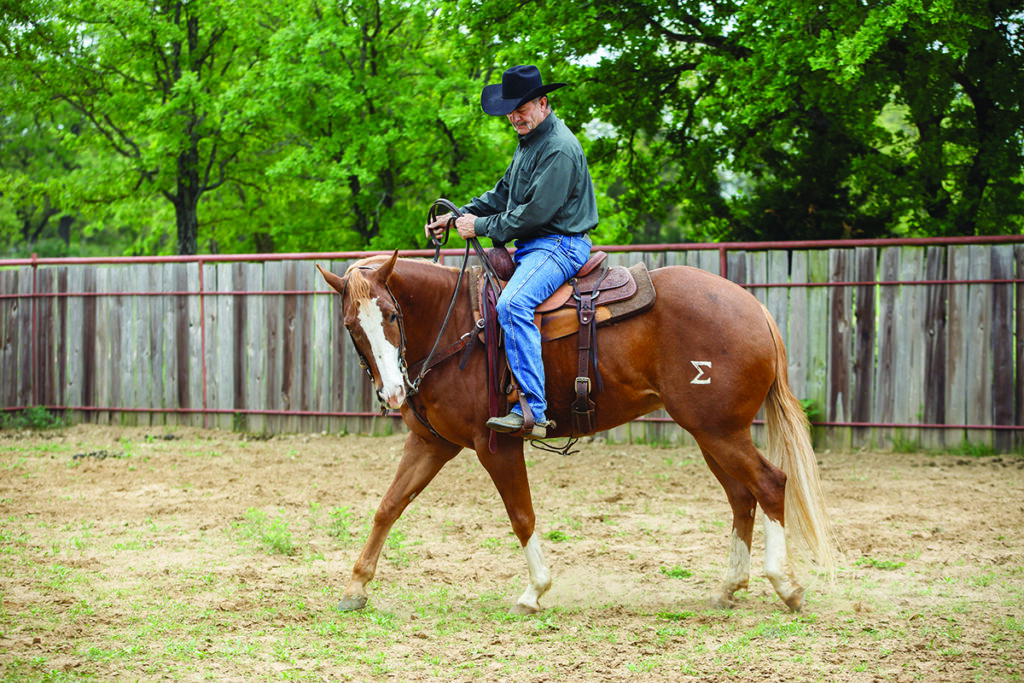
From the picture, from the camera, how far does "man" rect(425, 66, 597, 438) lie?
4582mm

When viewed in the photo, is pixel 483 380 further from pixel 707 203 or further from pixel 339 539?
pixel 707 203

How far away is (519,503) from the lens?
474 cm

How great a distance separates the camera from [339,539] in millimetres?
6254

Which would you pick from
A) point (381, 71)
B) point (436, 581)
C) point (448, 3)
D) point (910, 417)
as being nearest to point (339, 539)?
point (436, 581)

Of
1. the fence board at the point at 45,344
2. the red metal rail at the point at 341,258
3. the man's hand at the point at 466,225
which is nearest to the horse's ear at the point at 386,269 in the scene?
the man's hand at the point at 466,225

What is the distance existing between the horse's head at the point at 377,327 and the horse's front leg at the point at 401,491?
2.06 ft

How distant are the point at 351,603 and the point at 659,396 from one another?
81.3 inches

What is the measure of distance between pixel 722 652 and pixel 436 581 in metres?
1.98

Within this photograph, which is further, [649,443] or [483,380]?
[649,443]

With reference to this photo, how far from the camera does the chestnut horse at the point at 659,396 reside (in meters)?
4.61

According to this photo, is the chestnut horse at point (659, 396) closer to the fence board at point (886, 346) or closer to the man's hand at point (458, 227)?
the man's hand at point (458, 227)

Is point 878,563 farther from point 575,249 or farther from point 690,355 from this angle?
point 575,249

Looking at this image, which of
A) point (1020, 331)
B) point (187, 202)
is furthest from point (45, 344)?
point (1020, 331)

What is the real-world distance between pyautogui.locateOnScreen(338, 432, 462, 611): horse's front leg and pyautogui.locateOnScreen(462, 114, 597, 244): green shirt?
4.14 feet
